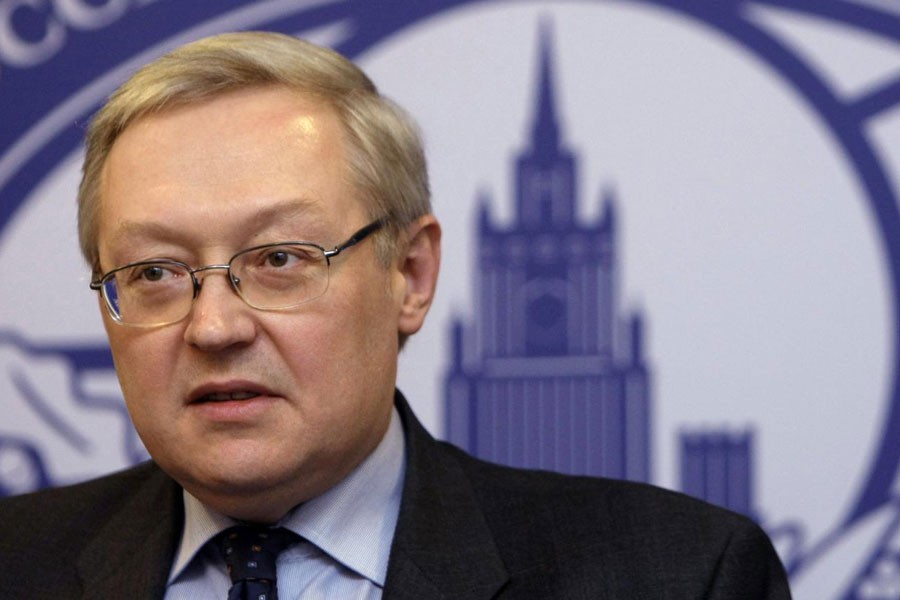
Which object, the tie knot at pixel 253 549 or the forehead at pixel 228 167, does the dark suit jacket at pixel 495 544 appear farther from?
the forehead at pixel 228 167

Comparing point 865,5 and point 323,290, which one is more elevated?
point 865,5

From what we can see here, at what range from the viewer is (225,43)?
75.8 inches

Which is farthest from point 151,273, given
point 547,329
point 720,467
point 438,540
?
point 720,467

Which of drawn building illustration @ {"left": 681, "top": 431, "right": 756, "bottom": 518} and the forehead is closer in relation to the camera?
the forehead

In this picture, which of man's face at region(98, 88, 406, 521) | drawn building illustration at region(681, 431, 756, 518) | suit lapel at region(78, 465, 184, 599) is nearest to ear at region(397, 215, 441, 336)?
man's face at region(98, 88, 406, 521)

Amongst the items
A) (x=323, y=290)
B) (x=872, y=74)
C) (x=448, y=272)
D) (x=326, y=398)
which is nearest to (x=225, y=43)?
(x=323, y=290)

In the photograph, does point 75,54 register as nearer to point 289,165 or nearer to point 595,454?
point 289,165

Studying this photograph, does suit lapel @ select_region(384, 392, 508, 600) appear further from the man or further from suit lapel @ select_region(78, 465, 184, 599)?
suit lapel @ select_region(78, 465, 184, 599)

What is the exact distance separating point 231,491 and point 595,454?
1020mm

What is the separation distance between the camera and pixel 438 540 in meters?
1.93

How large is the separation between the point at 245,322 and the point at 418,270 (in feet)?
1.29

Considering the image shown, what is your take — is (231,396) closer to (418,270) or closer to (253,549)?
(253,549)

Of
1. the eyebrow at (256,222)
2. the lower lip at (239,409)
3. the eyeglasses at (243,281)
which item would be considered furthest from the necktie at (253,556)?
the eyebrow at (256,222)

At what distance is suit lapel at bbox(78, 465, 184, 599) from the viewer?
1954mm
